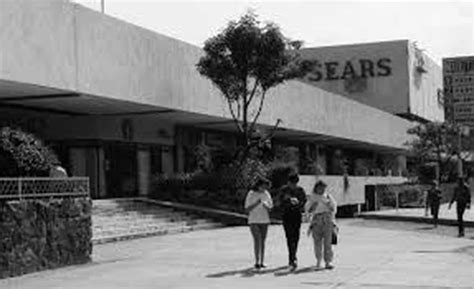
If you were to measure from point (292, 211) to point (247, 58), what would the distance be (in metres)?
16.1

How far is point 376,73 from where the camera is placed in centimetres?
7606

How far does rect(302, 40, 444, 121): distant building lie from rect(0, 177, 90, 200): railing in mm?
58350

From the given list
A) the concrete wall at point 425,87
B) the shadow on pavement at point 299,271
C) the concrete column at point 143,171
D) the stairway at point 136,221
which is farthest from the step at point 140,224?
the concrete wall at point 425,87

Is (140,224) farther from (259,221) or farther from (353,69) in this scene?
(353,69)

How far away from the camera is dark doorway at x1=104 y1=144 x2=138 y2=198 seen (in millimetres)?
33219

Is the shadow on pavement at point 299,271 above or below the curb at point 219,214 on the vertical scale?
below

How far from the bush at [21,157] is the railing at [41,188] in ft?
5.39

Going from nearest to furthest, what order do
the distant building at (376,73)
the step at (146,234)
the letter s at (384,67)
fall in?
the step at (146,234)
the distant building at (376,73)
the letter s at (384,67)

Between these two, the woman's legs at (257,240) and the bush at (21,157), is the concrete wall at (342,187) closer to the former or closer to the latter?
the bush at (21,157)

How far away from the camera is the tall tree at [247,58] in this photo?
102 feet

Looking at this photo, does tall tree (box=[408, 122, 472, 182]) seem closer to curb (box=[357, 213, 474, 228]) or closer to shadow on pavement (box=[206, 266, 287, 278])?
curb (box=[357, 213, 474, 228])

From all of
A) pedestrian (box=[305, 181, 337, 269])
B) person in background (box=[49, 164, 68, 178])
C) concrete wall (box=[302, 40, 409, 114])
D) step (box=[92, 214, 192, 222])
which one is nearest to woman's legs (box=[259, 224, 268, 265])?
pedestrian (box=[305, 181, 337, 269])

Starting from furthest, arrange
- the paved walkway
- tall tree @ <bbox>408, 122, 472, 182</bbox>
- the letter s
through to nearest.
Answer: the letter s, tall tree @ <bbox>408, 122, 472, 182</bbox>, the paved walkway

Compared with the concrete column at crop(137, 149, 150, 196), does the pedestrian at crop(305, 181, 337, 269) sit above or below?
below
